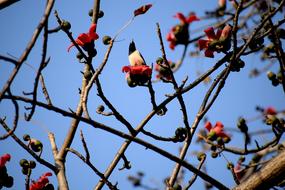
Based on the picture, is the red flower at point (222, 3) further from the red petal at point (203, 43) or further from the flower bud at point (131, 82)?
the flower bud at point (131, 82)

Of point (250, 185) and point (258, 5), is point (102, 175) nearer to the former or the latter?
point (250, 185)

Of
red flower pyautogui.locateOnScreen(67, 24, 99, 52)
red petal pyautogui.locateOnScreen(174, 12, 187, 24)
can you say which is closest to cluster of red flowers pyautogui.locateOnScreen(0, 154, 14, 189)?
red flower pyautogui.locateOnScreen(67, 24, 99, 52)

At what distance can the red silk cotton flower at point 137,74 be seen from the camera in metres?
2.09

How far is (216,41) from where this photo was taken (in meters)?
2.29

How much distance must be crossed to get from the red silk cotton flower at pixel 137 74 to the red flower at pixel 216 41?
59 cm

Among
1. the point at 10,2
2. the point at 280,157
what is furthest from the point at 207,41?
the point at 10,2

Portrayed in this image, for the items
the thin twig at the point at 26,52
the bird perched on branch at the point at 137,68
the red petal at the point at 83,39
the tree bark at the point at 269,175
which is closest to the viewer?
the thin twig at the point at 26,52

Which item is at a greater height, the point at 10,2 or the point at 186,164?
the point at 10,2

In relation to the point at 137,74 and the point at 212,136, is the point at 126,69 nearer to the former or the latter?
the point at 137,74

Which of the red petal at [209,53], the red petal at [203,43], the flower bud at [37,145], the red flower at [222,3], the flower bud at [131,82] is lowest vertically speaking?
the flower bud at [37,145]

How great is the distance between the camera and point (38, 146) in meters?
2.70

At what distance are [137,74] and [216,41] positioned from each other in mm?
696

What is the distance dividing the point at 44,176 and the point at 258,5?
11.6 feet

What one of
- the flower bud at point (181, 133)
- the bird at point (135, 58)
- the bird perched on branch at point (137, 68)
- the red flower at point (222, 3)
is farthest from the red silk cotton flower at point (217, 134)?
the red flower at point (222, 3)
